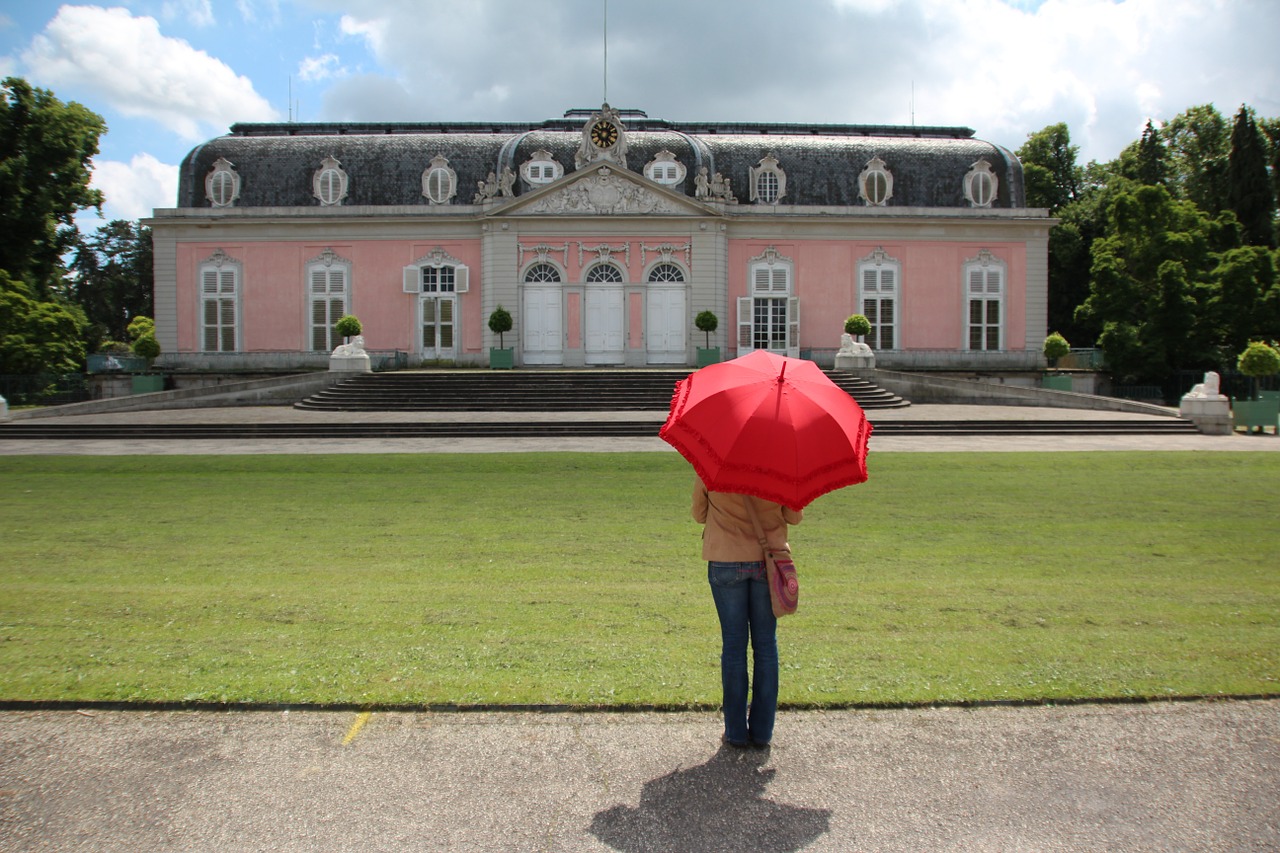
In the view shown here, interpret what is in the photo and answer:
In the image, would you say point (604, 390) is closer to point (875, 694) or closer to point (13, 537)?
point (13, 537)

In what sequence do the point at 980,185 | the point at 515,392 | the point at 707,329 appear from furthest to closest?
the point at 980,185 → the point at 707,329 → the point at 515,392

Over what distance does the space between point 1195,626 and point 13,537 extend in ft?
35.5

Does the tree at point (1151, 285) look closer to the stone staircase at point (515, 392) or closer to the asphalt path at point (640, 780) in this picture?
the stone staircase at point (515, 392)

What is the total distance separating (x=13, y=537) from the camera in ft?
32.2

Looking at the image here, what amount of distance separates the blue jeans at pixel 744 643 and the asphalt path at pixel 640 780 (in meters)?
0.17

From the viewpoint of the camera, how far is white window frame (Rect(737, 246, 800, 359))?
38.3m

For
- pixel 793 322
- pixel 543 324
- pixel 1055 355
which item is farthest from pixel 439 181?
pixel 1055 355

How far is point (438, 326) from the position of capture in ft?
126

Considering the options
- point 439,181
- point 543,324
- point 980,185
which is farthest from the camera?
point 980,185

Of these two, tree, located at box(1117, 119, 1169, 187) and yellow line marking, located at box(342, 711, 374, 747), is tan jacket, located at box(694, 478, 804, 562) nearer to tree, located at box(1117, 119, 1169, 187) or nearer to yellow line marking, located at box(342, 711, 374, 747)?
yellow line marking, located at box(342, 711, 374, 747)

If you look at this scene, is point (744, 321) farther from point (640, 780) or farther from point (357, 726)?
point (640, 780)

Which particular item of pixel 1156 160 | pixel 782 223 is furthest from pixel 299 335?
pixel 1156 160

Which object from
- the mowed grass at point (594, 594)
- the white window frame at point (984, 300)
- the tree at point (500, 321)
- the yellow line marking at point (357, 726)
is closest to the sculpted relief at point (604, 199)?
the tree at point (500, 321)

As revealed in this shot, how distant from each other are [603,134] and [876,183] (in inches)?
450
